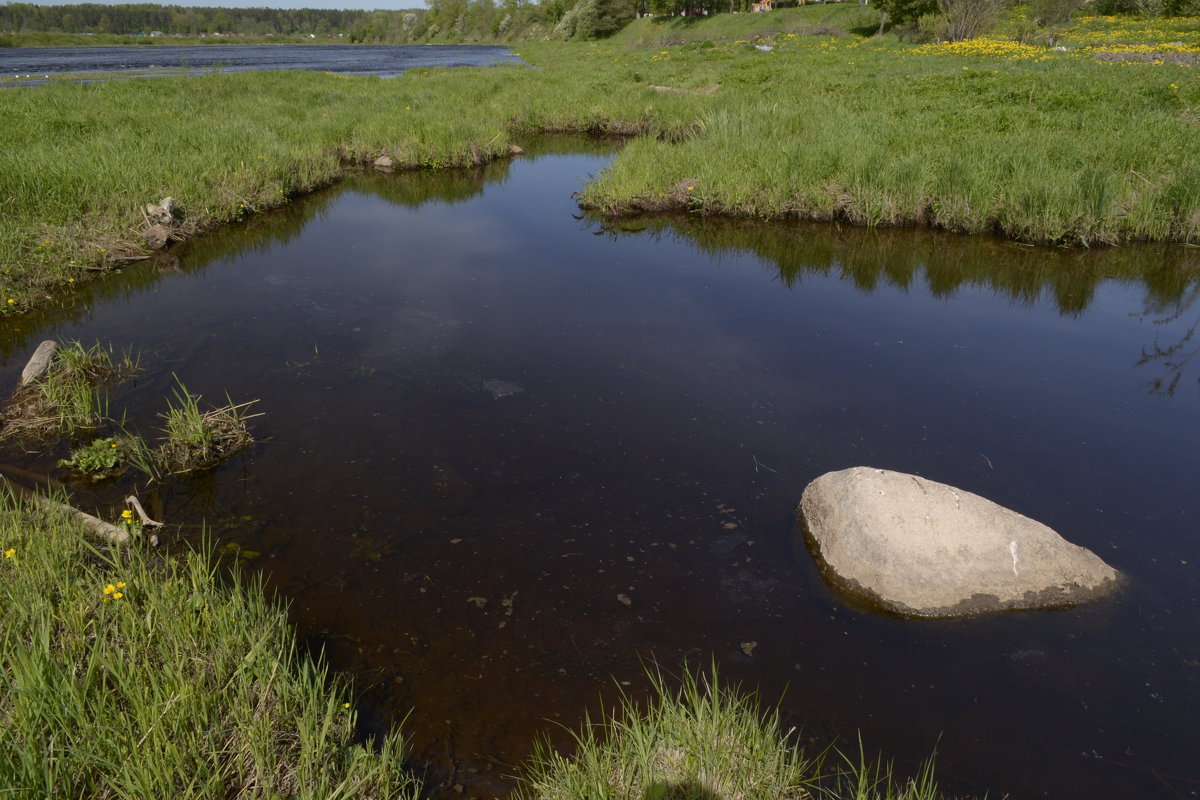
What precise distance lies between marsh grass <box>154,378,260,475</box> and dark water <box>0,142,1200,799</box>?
0.20 metres

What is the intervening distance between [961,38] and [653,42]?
2783 cm

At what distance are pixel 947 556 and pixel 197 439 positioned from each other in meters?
5.04

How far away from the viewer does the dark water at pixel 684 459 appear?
139 inches

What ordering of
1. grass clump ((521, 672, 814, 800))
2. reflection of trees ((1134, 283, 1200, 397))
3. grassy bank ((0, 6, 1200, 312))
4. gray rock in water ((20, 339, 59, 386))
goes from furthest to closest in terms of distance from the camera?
grassy bank ((0, 6, 1200, 312))
reflection of trees ((1134, 283, 1200, 397))
gray rock in water ((20, 339, 59, 386))
grass clump ((521, 672, 814, 800))

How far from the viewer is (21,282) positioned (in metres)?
8.35

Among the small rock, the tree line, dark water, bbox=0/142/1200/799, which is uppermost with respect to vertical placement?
the tree line

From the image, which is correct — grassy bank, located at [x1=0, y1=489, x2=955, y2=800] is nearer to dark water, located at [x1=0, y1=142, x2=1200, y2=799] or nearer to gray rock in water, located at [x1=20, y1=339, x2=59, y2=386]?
dark water, located at [x1=0, y1=142, x2=1200, y2=799]

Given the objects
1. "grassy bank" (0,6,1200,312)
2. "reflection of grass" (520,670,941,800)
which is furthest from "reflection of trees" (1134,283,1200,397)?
"reflection of grass" (520,670,941,800)

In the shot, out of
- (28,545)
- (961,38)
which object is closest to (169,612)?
(28,545)

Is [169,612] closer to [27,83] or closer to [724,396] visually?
[724,396]

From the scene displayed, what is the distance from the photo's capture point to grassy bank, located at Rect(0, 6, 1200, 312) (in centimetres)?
1005

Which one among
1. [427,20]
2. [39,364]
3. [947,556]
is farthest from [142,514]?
[427,20]

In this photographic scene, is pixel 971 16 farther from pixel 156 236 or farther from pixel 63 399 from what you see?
pixel 63 399

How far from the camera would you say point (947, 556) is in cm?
409
